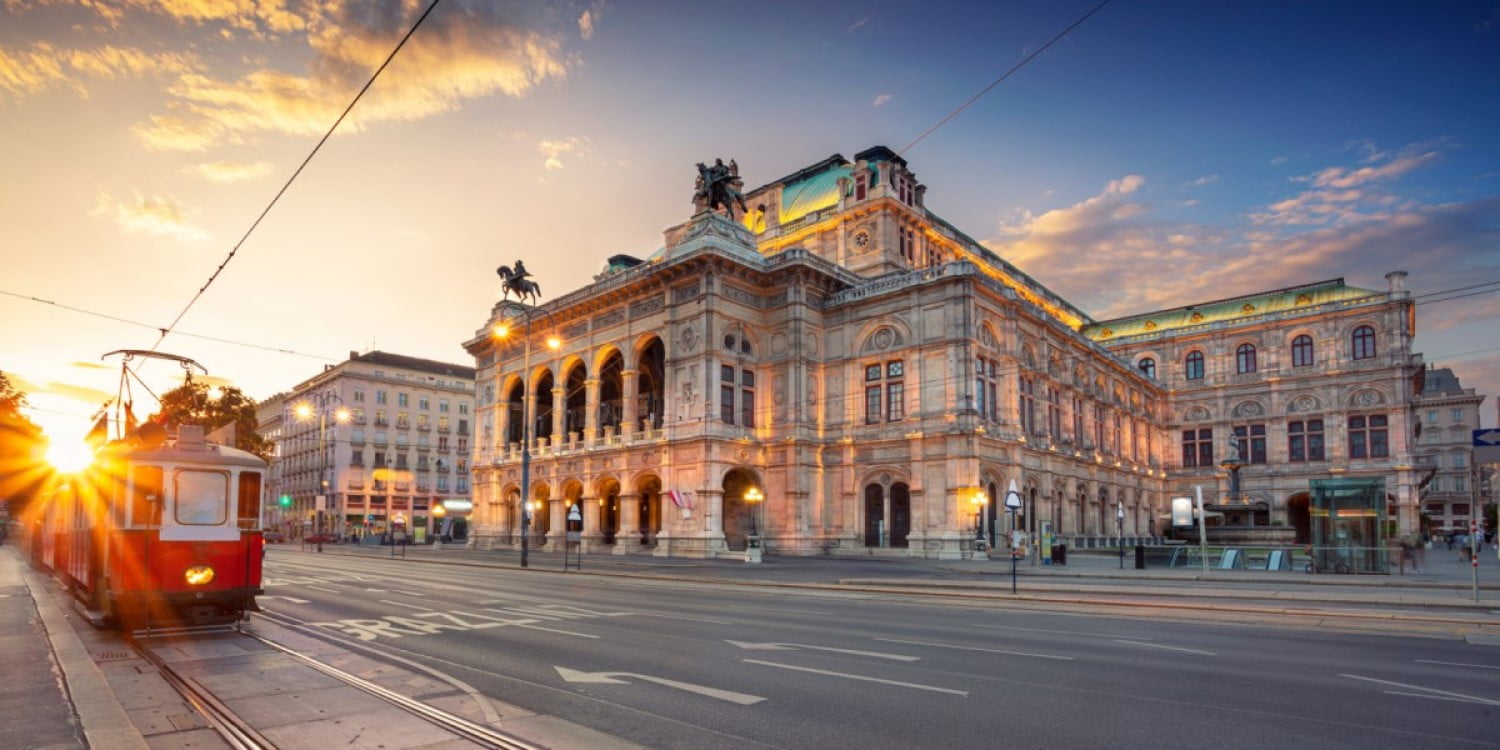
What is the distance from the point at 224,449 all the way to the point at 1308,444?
8385 centimetres

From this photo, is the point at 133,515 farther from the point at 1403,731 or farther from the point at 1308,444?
the point at 1308,444

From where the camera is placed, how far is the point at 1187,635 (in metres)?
14.5

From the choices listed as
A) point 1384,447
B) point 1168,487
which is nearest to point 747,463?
point 1168,487

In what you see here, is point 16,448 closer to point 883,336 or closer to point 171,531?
point 171,531

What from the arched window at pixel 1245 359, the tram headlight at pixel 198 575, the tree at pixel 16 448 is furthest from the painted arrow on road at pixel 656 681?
the arched window at pixel 1245 359

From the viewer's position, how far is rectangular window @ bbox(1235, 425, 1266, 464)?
253 feet

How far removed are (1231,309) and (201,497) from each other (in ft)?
288

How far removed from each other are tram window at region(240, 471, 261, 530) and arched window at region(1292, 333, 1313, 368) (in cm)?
8390

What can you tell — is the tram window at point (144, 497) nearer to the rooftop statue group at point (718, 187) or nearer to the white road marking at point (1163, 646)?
the white road marking at point (1163, 646)

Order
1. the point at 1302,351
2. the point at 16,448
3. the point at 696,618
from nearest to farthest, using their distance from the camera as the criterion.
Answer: the point at 696,618
the point at 16,448
the point at 1302,351

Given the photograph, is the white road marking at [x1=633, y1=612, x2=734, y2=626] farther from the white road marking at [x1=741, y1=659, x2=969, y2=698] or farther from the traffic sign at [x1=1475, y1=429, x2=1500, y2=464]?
the traffic sign at [x1=1475, y1=429, x2=1500, y2=464]

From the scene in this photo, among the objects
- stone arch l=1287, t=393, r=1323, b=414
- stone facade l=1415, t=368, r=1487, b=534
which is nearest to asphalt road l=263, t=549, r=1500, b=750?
stone arch l=1287, t=393, r=1323, b=414

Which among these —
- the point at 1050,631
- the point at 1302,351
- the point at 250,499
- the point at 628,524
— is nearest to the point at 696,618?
the point at 1050,631

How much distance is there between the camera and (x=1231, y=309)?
8162 centimetres
